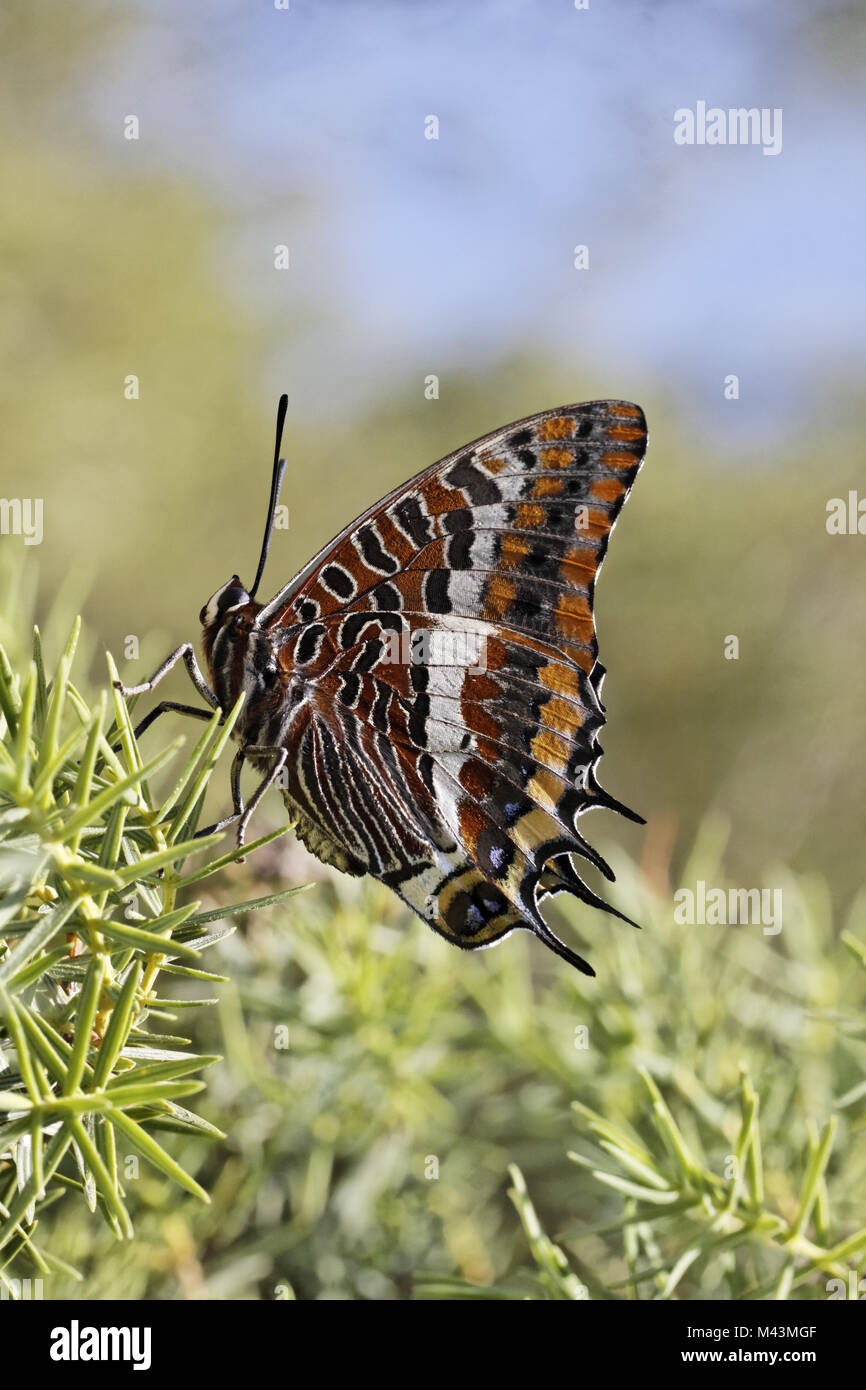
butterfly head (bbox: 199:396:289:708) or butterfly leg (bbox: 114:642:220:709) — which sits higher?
butterfly head (bbox: 199:396:289:708)

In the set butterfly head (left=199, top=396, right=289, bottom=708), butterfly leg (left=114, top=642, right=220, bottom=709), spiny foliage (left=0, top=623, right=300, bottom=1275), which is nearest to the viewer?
spiny foliage (left=0, top=623, right=300, bottom=1275)

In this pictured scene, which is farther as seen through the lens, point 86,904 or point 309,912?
point 309,912

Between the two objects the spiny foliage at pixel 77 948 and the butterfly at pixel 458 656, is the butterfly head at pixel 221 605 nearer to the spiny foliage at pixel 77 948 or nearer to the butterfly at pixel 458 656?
the butterfly at pixel 458 656

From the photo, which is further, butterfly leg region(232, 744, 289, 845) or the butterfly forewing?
the butterfly forewing

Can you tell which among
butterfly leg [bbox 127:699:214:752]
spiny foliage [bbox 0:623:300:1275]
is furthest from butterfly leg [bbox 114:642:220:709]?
spiny foliage [bbox 0:623:300:1275]

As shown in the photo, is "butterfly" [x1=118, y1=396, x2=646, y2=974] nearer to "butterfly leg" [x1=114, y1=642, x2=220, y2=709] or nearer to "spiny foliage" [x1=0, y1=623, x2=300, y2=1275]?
"butterfly leg" [x1=114, y1=642, x2=220, y2=709]
